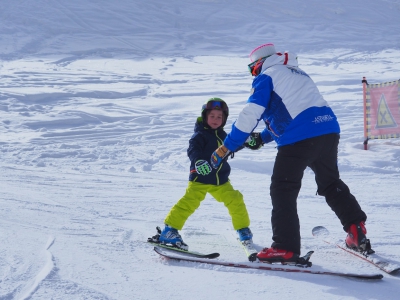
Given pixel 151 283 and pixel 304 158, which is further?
pixel 304 158

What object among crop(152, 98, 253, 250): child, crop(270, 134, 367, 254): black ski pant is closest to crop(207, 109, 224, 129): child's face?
crop(152, 98, 253, 250): child

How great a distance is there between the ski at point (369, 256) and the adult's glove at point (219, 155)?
108cm

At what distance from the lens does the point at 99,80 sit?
54.2ft

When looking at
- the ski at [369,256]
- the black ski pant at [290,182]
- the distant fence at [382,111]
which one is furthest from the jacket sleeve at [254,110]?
the distant fence at [382,111]

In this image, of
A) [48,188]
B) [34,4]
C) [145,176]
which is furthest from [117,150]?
[34,4]

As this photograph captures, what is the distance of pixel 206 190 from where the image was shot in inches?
143

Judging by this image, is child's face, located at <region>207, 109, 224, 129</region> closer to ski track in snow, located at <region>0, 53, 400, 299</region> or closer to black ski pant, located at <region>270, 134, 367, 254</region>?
black ski pant, located at <region>270, 134, 367, 254</region>

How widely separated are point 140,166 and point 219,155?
4.24 metres

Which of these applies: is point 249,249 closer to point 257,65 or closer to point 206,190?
point 206,190

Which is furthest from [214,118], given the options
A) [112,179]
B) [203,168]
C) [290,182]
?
[112,179]

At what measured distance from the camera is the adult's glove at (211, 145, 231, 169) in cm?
321

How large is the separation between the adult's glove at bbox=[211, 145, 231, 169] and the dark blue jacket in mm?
293

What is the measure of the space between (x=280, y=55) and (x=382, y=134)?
5.17 meters

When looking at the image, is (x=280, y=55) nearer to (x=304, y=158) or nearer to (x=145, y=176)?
(x=304, y=158)
